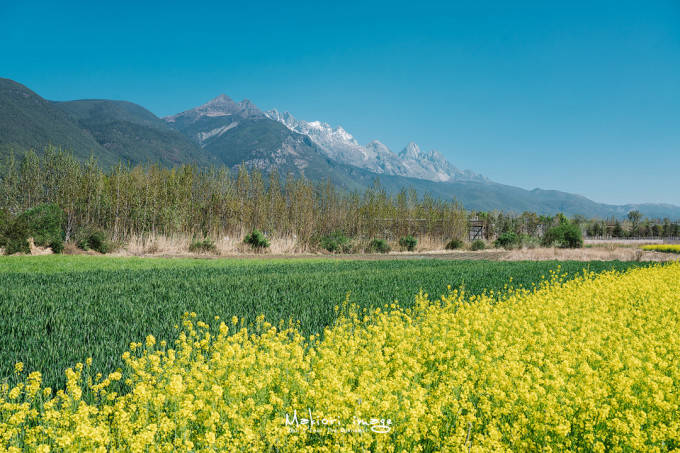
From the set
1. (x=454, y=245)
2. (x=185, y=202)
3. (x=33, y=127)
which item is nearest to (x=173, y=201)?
(x=185, y=202)

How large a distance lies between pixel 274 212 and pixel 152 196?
24.0 feet

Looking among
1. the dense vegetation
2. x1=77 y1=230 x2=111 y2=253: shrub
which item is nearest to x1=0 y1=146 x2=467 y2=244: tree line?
x1=77 y1=230 x2=111 y2=253: shrub

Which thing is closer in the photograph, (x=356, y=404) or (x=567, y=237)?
(x=356, y=404)

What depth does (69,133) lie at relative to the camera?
120062mm

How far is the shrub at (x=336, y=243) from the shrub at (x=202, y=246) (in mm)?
7260

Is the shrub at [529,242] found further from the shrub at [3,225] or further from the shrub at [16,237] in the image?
the shrub at [3,225]

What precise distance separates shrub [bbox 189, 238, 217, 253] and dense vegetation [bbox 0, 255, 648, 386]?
22.8 feet

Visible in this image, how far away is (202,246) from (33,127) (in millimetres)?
120644

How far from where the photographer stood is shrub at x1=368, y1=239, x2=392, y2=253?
27.4m

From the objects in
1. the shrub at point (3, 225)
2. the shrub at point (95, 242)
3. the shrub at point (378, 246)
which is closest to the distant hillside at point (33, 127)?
the shrub at point (95, 242)

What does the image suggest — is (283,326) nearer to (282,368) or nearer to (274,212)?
(282,368)

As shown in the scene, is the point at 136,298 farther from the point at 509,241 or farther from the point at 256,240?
the point at 509,241

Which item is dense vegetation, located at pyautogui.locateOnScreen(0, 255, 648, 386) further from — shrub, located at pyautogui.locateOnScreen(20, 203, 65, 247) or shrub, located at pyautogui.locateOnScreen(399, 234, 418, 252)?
shrub, located at pyautogui.locateOnScreen(399, 234, 418, 252)

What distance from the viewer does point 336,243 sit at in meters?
25.8
